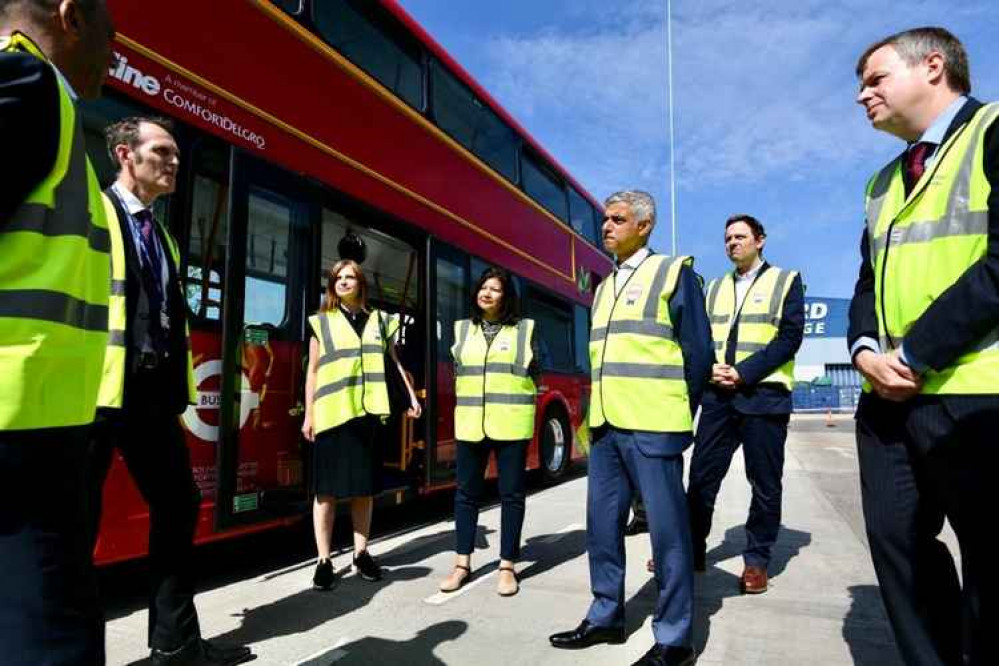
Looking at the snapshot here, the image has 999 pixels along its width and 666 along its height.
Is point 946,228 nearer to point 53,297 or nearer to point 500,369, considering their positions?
point 53,297

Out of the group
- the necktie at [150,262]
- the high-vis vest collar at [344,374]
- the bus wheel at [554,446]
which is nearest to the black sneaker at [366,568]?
the high-vis vest collar at [344,374]

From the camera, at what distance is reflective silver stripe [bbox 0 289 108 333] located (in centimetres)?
104

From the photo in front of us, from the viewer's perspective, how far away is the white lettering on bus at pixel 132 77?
3094mm

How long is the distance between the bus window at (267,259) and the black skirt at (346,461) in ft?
2.66

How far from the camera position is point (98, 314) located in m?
1.23

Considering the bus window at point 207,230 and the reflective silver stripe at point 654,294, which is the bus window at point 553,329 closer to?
the bus window at point 207,230

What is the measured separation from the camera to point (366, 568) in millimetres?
3736

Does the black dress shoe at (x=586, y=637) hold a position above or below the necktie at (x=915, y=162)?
below

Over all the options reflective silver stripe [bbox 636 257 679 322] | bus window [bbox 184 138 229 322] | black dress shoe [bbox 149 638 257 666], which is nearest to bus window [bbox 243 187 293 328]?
bus window [bbox 184 138 229 322]

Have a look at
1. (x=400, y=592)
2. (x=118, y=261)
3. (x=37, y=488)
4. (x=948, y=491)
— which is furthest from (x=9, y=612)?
(x=400, y=592)

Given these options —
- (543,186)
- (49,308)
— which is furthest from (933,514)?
(543,186)

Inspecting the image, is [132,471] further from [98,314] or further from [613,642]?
[613,642]

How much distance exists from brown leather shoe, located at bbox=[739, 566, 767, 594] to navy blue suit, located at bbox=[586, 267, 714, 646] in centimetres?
108

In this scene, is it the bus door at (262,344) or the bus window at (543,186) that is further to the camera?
the bus window at (543,186)
